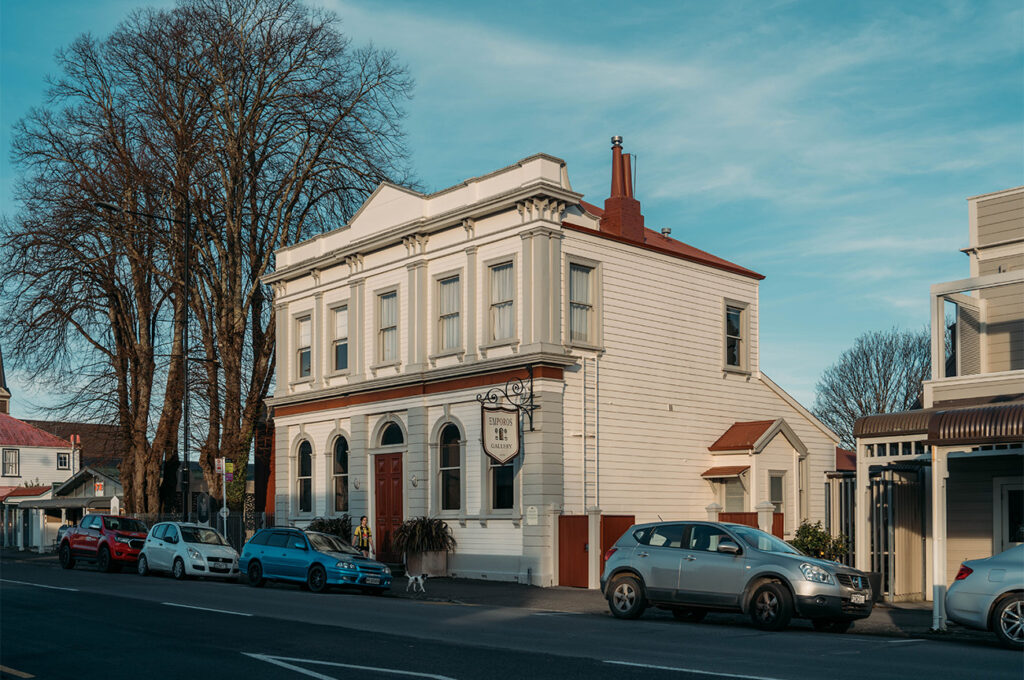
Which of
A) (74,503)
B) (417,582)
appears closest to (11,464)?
(74,503)

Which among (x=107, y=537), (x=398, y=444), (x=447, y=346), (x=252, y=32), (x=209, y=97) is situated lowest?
(x=107, y=537)

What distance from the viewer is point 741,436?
30734 mm

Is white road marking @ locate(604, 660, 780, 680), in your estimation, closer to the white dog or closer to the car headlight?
the car headlight

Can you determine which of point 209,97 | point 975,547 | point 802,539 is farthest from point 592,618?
point 209,97

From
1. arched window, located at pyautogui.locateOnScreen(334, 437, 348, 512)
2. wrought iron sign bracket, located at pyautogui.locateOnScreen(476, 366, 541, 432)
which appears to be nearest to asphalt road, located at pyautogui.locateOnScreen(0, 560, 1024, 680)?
wrought iron sign bracket, located at pyautogui.locateOnScreen(476, 366, 541, 432)

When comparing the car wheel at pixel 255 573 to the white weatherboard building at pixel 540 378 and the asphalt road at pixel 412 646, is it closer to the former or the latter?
the white weatherboard building at pixel 540 378

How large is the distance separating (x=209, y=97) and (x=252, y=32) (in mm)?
3153

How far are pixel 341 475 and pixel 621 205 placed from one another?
11962 mm

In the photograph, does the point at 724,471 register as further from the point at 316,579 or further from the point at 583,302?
the point at 316,579

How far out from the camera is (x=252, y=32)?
4141 cm

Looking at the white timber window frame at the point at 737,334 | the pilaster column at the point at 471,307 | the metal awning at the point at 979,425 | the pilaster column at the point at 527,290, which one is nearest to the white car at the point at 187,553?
the pilaster column at the point at 471,307

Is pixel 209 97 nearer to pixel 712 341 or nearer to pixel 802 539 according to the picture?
pixel 712 341

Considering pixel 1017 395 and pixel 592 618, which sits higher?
pixel 1017 395

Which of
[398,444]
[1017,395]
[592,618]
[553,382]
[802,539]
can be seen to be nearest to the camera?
[592,618]
